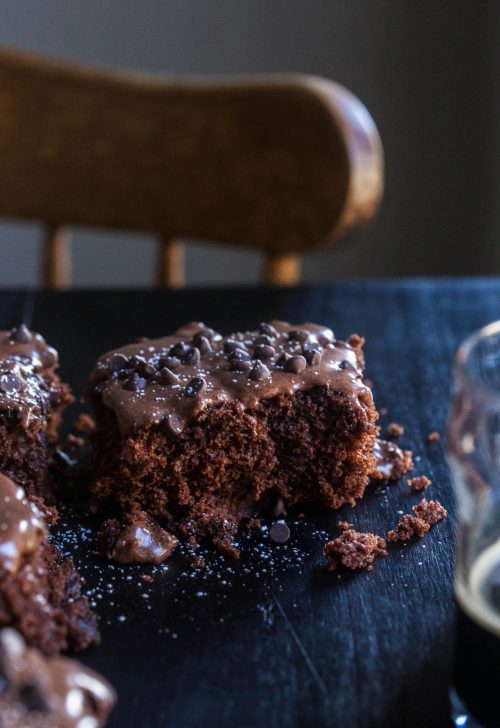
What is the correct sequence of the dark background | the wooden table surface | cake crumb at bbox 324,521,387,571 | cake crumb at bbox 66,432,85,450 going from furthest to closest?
1. the dark background
2. cake crumb at bbox 66,432,85,450
3. cake crumb at bbox 324,521,387,571
4. the wooden table surface

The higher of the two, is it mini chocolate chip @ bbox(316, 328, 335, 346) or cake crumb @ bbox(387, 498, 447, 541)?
mini chocolate chip @ bbox(316, 328, 335, 346)

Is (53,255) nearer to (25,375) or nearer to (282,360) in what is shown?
(25,375)

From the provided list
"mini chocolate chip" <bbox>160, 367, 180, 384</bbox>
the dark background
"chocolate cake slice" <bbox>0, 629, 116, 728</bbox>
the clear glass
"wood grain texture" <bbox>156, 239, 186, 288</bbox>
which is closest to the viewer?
"chocolate cake slice" <bbox>0, 629, 116, 728</bbox>

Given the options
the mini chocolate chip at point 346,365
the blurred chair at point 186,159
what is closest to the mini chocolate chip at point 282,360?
the mini chocolate chip at point 346,365

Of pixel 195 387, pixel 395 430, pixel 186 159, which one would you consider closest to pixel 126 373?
pixel 195 387

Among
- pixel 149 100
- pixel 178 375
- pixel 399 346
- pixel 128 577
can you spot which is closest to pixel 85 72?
pixel 149 100

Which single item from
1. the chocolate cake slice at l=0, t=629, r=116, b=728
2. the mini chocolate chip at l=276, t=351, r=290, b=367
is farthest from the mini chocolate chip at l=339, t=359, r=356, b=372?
the chocolate cake slice at l=0, t=629, r=116, b=728

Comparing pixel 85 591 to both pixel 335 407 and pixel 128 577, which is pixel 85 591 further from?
pixel 335 407

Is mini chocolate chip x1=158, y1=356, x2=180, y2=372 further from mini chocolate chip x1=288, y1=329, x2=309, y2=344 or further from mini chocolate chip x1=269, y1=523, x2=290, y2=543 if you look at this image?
mini chocolate chip x1=269, y1=523, x2=290, y2=543
